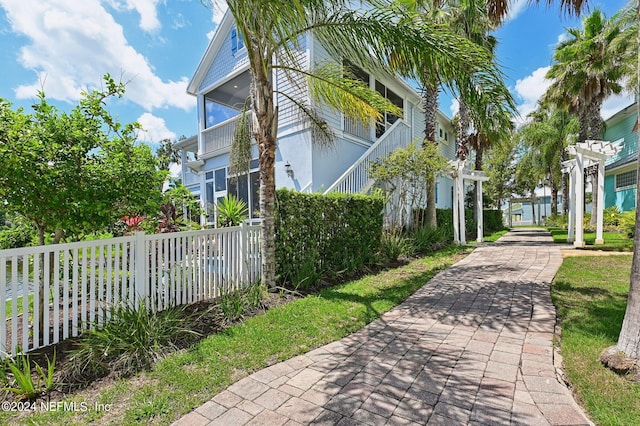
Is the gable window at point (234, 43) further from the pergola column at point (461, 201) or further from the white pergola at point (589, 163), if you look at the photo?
the white pergola at point (589, 163)

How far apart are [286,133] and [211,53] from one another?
6.27 meters

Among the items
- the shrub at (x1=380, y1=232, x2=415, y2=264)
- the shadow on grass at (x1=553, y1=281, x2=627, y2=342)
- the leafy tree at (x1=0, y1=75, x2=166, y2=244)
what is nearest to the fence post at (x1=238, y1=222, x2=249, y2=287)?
the leafy tree at (x1=0, y1=75, x2=166, y2=244)

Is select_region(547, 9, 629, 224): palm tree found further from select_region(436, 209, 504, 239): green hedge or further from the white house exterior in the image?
the white house exterior

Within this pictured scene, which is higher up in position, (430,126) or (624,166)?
(430,126)

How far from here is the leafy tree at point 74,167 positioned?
3383 mm

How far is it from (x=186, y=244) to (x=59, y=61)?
4956mm

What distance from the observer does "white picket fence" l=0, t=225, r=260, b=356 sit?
3203 mm

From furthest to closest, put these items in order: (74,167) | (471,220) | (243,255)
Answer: (471,220), (243,255), (74,167)

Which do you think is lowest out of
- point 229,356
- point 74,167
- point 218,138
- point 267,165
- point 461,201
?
Result: point 229,356

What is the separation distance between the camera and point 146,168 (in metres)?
4.33

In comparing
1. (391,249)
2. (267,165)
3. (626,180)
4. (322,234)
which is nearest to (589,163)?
(391,249)

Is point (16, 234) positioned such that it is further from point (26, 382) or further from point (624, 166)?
point (624, 166)

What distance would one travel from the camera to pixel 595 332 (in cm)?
353

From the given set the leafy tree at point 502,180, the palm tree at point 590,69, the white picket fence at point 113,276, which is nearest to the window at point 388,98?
the palm tree at point 590,69
